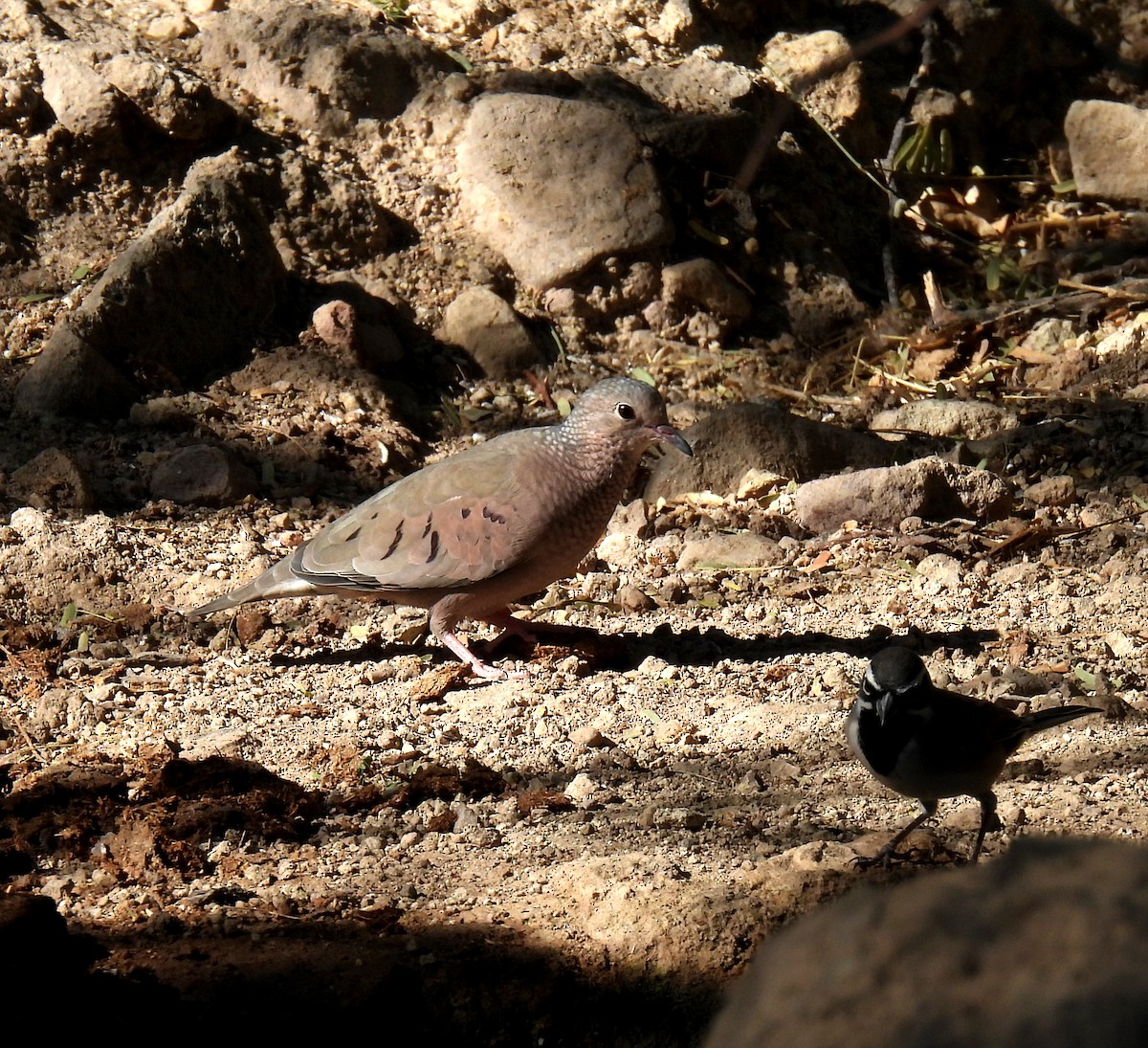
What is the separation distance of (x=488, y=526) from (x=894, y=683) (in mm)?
1804

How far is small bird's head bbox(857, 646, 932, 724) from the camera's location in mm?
3424

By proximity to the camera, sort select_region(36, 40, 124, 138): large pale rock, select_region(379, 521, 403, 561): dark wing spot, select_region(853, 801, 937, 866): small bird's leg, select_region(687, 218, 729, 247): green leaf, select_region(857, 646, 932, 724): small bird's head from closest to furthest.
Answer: select_region(853, 801, 937, 866): small bird's leg
select_region(857, 646, 932, 724): small bird's head
select_region(379, 521, 403, 561): dark wing spot
select_region(36, 40, 124, 138): large pale rock
select_region(687, 218, 729, 247): green leaf

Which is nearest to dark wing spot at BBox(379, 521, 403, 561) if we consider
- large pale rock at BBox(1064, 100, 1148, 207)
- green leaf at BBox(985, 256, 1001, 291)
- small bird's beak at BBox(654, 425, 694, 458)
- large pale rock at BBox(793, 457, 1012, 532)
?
small bird's beak at BBox(654, 425, 694, 458)

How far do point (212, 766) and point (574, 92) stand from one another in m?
5.39

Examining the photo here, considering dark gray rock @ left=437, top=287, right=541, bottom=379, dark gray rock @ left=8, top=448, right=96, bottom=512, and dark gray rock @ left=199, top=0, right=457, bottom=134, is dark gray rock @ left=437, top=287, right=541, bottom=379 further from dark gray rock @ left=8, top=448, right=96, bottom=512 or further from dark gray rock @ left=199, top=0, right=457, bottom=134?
dark gray rock @ left=8, top=448, right=96, bottom=512

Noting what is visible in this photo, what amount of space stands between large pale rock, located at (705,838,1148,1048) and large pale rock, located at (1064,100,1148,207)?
8308 millimetres

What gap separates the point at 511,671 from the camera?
4.90m

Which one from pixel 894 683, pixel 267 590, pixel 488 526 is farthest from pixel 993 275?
pixel 894 683

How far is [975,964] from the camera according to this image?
1382 mm

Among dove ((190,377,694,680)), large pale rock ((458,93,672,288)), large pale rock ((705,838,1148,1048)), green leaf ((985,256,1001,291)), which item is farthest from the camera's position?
green leaf ((985,256,1001,291))

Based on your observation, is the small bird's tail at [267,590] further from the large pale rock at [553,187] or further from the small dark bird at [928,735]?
the large pale rock at [553,187]

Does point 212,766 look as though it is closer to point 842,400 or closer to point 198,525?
point 198,525

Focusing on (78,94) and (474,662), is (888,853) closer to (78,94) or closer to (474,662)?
(474,662)

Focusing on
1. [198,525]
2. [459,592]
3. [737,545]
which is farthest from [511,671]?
[198,525]
